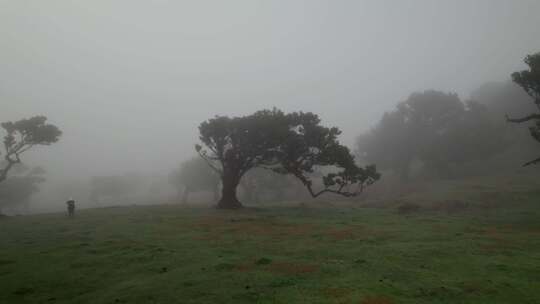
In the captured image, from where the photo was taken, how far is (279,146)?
4981 cm

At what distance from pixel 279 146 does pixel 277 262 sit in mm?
31131

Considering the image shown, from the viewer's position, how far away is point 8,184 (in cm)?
9019

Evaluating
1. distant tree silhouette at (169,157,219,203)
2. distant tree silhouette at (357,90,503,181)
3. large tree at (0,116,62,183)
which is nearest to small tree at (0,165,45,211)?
distant tree silhouette at (169,157,219,203)

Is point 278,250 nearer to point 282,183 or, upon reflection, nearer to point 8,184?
point 282,183

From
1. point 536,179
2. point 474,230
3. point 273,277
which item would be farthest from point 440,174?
point 273,277

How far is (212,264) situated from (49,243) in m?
14.3

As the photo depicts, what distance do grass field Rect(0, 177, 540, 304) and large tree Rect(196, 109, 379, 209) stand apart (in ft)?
43.4

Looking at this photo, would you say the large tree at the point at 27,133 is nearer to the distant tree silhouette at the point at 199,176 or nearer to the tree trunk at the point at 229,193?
the tree trunk at the point at 229,193

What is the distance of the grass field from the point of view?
47.7ft

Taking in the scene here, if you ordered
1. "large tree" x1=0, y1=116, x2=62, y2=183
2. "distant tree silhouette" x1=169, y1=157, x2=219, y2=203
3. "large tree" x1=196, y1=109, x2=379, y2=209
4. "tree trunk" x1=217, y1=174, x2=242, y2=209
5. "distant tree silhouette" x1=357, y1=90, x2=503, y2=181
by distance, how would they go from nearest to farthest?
1. "large tree" x1=196, y1=109, x2=379, y2=209
2. "tree trunk" x1=217, y1=174, x2=242, y2=209
3. "large tree" x1=0, y1=116, x2=62, y2=183
4. "distant tree silhouette" x1=357, y1=90, x2=503, y2=181
5. "distant tree silhouette" x1=169, y1=157, x2=219, y2=203

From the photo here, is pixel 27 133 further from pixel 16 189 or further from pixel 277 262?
pixel 277 262

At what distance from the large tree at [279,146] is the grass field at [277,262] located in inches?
521

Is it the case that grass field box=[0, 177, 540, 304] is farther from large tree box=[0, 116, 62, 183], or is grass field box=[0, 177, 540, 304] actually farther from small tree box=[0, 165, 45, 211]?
small tree box=[0, 165, 45, 211]

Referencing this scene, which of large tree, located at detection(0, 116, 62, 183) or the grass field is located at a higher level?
large tree, located at detection(0, 116, 62, 183)
